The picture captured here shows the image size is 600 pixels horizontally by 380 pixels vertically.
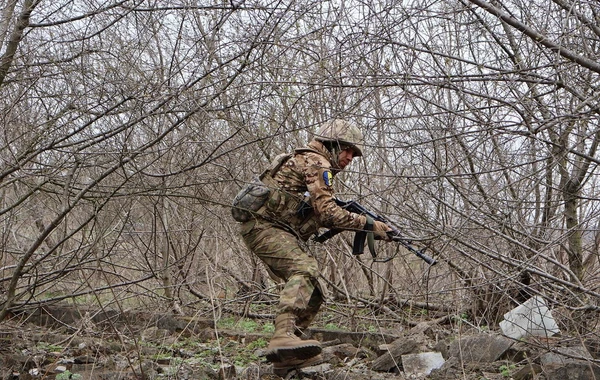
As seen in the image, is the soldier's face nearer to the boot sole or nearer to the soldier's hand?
the soldier's hand

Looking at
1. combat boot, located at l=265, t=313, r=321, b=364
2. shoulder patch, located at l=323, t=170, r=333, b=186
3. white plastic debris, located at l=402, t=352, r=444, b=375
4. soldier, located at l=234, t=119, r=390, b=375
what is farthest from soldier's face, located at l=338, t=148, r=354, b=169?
white plastic debris, located at l=402, t=352, r=444, b=375

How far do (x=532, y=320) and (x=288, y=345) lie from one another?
182cm

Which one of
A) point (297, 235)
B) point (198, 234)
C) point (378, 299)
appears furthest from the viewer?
point (198, 234)

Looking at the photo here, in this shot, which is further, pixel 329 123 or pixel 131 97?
pixel 329 123

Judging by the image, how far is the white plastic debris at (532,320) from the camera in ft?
16.8

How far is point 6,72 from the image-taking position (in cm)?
485

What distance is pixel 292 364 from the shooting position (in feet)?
16.0

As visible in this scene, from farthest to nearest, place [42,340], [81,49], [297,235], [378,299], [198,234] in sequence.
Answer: [198,234] → [378,299] → [42,340] → [297,235] → [81,49]

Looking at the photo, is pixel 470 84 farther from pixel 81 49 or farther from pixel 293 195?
pixel 81 49

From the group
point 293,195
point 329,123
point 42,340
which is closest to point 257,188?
point 293,195

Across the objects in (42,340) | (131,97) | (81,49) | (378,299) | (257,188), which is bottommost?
(42,340)

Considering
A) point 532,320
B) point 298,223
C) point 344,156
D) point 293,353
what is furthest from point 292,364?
point 532,320

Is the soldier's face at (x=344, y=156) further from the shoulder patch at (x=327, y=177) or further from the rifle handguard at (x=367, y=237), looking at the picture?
the rifle handguard at (x=367, y=237)

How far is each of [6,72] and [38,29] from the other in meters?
0.44
